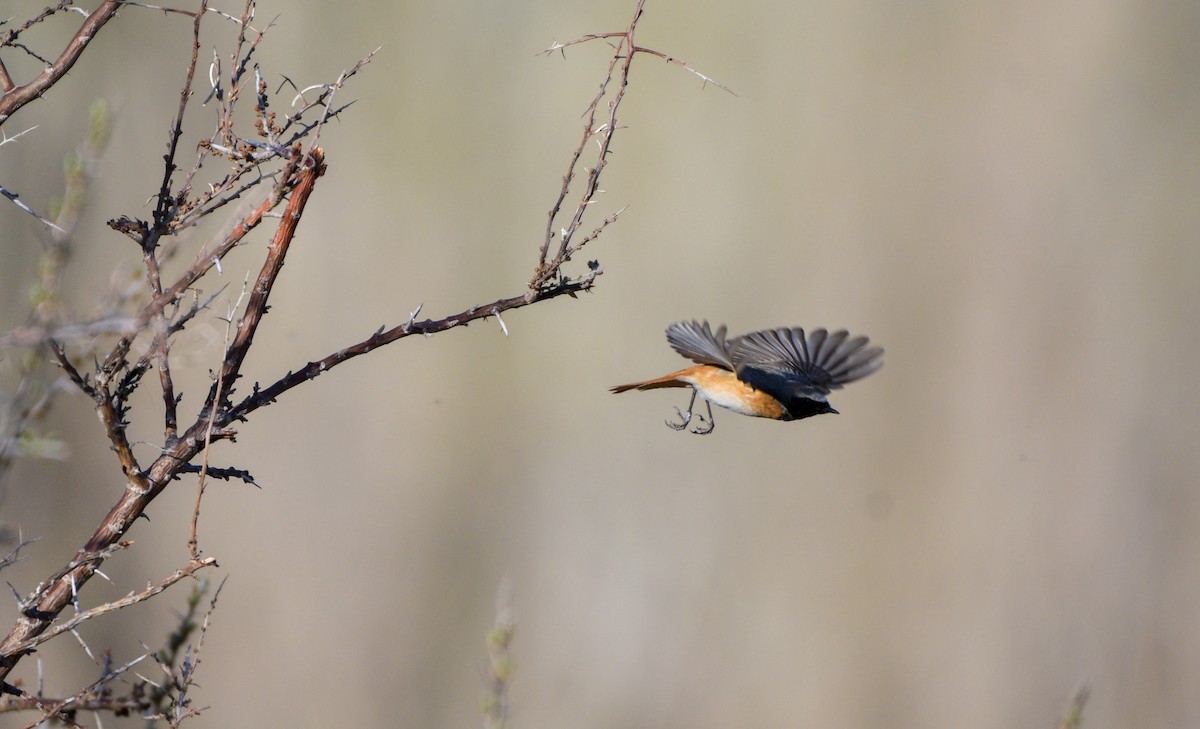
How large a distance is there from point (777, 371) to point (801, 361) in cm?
13

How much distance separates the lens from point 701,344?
3713 mm

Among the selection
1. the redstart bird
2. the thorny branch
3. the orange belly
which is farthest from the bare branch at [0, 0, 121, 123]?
the orange belly

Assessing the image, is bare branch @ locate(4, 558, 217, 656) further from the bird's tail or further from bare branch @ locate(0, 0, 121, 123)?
the bird's tail

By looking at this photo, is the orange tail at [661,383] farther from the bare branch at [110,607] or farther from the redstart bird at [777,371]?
the bare branch at [110,607]

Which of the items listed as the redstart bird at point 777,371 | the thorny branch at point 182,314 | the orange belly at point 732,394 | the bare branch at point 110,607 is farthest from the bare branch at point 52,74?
the orange belly at point 732,394

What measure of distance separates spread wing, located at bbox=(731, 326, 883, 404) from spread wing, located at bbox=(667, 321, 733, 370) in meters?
0.07

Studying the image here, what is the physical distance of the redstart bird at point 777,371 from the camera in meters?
3.78

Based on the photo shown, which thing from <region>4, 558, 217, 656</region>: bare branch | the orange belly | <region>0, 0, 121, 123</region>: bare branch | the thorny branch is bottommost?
<region>4, 558, 217, 656</region>: bare branch

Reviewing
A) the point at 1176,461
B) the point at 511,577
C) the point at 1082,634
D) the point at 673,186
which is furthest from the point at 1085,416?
the point at 511,577

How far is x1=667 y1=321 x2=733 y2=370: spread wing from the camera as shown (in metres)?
3.62

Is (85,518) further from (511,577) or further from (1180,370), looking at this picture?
(1180,370)

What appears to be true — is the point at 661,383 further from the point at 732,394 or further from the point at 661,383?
the point at 732,394

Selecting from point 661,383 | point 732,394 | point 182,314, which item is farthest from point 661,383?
point 182,314

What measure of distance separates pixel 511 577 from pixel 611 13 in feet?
12.4
